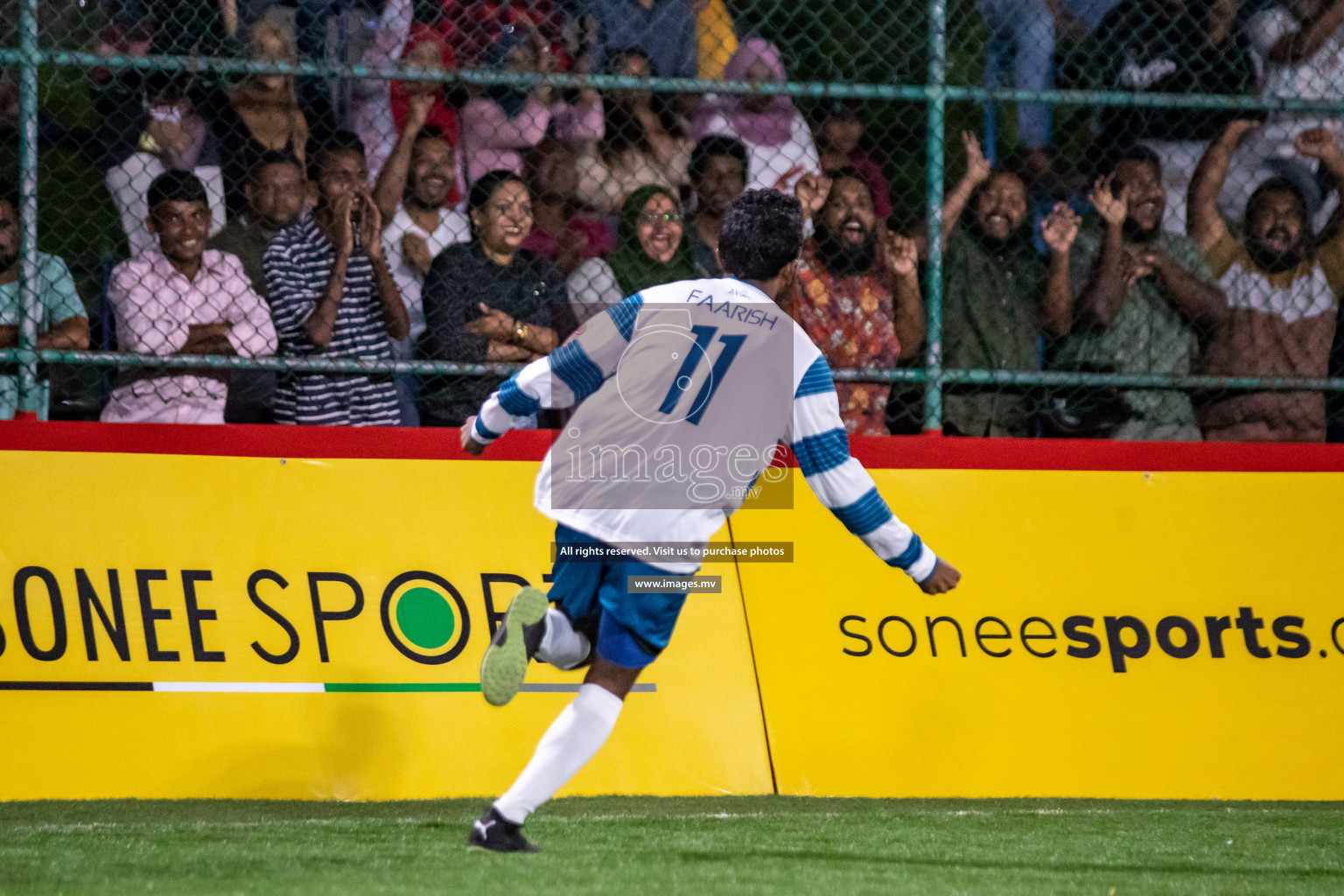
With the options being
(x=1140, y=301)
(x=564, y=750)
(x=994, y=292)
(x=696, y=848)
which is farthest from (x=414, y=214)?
(x=1140, y=301)

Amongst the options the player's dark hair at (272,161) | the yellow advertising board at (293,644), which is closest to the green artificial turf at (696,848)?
the yellow advertising board at (293,644)

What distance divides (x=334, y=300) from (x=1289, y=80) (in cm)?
392

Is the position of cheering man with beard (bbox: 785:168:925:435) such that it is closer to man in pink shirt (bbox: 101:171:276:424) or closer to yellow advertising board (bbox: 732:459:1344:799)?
yellow advertising board (bbox: 732:459:1344:799)

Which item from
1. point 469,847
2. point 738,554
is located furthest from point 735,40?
point 469,847

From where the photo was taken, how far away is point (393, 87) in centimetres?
545

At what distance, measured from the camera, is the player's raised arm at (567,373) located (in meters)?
3.91

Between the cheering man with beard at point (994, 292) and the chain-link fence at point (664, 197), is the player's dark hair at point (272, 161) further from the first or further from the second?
the cheering man with beard at point (994, 292)

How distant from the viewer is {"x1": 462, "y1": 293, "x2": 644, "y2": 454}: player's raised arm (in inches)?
154

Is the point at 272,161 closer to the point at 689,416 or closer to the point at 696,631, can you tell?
the point at 689,416

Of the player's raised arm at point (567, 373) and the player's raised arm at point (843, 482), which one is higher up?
the player's raised arm at point (567, 373)

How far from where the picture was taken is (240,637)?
184 inches

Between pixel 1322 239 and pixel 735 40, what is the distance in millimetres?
2538

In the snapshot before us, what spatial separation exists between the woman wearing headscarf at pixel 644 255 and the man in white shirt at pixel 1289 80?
7.39ft

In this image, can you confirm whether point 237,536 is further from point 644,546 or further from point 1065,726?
point 1065,726
